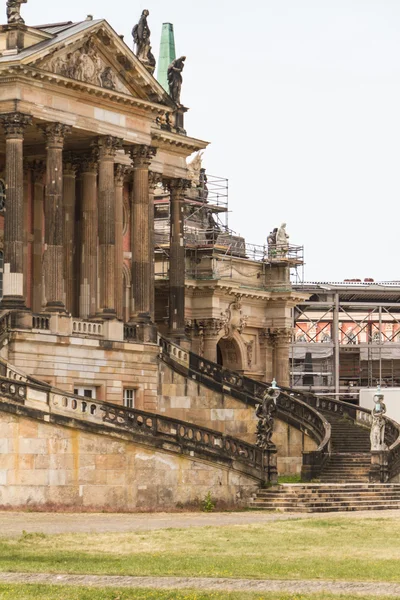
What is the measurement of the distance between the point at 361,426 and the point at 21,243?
18095mm

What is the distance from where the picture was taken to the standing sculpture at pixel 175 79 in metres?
76.9

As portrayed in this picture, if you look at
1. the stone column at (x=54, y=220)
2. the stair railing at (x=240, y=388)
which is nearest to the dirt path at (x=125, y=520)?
the stair railing at (x=240, y=388)

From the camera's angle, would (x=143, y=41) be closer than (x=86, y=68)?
No

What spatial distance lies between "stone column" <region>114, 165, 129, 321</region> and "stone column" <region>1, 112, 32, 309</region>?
234 inches

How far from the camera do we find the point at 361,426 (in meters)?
71.2

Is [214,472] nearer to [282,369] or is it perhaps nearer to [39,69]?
[39,69]

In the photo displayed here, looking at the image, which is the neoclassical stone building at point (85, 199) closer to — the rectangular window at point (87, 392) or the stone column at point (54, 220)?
the stone column at point (54, 220)

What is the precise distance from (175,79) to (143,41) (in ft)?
17.3

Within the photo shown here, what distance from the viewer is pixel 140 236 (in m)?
67.9

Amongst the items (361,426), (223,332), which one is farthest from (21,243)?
(223,332)

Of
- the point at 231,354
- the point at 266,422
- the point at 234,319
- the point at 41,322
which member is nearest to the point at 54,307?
the point at 41,322

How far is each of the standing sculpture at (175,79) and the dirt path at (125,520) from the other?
1141 inches

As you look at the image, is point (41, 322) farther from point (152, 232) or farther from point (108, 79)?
point (108, 79)

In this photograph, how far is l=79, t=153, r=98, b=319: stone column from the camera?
6769 cm
